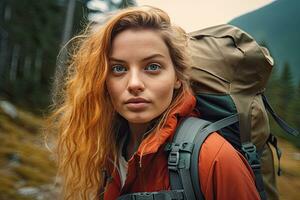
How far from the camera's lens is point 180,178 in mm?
1406

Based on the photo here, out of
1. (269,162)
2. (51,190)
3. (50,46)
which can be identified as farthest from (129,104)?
(50,46)

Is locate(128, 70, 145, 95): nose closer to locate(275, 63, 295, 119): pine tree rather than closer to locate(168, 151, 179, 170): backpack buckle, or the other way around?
locate(168, 151, 179, 170): backpack buckle

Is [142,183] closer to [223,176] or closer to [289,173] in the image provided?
[223,176]

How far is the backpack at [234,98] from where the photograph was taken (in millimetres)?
1573

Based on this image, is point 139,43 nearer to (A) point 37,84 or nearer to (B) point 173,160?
(B) point 173,160

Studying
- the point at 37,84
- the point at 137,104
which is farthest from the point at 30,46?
the point at 137,104

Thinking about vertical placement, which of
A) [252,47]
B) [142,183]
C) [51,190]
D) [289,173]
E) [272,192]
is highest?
[252,47]

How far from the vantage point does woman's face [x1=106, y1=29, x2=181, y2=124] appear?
1562 mm

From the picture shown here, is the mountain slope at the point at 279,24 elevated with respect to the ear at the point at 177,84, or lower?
elevated

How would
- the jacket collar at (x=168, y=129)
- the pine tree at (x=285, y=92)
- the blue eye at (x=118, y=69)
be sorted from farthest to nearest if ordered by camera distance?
the pine tree at (x=285, y=92) < the blue eye at (x=118, y=69) < the jacket collar at (x=168, y=129)

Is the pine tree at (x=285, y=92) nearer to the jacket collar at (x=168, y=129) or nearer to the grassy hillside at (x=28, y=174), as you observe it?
the grassy hillside at (x=28, y=174)

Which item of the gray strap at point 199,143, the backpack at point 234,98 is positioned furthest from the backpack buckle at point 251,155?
the gray strap at point 199,143

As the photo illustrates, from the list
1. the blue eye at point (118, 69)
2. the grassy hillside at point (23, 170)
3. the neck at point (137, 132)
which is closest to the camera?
the blue eye at point (118, 69)

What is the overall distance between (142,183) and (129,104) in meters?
0.32
